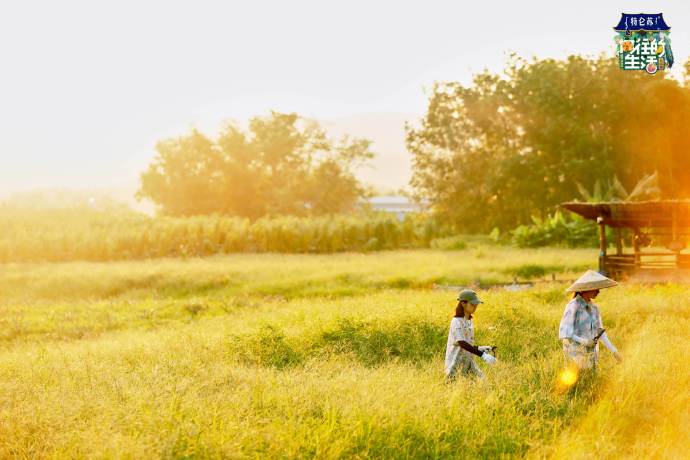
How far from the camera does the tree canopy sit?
33.6 meters

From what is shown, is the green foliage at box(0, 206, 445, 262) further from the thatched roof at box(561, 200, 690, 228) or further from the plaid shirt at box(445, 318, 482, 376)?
the plaid shirt at box(445, 318, 482, 376)

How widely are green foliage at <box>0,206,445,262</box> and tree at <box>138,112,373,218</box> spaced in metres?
11.1

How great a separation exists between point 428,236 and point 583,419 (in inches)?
1031

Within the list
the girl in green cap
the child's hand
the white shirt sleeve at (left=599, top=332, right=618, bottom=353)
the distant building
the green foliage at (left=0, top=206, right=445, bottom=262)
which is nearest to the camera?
the child's hand

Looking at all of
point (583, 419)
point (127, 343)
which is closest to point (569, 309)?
point (583, 419)

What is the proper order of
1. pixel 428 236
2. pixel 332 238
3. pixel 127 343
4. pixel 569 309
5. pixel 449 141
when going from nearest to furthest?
1. pixel 569 309
2. pixel 127 343
3. pixel 332 238
4. pixel 428 236
5. pixel 449 141

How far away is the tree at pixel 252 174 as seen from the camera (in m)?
45.0

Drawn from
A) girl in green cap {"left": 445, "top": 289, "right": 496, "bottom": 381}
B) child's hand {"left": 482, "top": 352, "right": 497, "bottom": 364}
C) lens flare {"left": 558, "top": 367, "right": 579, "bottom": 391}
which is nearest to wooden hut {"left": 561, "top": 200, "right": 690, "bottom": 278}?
lens flare {"left": 558, "top": 367, "right": 579, "bottom": 391}

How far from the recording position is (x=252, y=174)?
45375 mm

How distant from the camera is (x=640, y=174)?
114 ft

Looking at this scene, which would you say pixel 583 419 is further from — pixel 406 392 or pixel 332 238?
pixel 332 238

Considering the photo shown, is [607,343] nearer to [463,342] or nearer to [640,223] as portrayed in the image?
[463,342]

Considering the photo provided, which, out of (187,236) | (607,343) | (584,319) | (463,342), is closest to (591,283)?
(584,319)

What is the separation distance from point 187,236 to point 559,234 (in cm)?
1606
